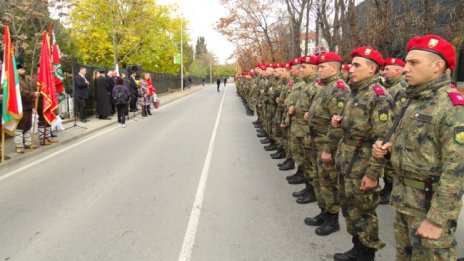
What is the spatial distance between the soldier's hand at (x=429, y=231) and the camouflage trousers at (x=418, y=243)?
5 cm

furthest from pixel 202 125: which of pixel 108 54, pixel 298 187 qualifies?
pixel 108 54

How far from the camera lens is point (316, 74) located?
583 cm

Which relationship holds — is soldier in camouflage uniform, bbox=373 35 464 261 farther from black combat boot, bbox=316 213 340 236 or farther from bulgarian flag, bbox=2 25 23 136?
bulgarian flag, bbox=2 25 23 136

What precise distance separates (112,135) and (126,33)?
674 inches

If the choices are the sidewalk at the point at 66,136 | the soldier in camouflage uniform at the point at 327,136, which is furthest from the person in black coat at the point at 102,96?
the soldier in camouflage uniform at the point at 327,136

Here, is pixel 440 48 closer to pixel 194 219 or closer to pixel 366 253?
pixel 366 253

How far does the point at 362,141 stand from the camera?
3.64 m

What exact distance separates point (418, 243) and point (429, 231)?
21cm

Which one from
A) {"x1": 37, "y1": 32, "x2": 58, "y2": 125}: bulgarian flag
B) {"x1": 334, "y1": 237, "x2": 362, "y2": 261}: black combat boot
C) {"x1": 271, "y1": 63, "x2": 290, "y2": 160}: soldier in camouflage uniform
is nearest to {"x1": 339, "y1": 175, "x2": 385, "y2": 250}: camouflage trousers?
{"x1": 334, "y1": 237, "x2": 362, "y2": 261}: black combat boot

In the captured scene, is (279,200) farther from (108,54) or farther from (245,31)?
(245,31)

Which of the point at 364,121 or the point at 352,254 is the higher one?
the point at 364,121

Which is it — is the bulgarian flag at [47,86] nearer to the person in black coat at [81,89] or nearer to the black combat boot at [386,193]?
the person in black coat at [81,89]

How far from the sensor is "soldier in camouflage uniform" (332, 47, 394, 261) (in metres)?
3.54

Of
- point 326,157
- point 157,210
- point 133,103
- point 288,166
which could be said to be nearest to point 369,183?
point 326,157
